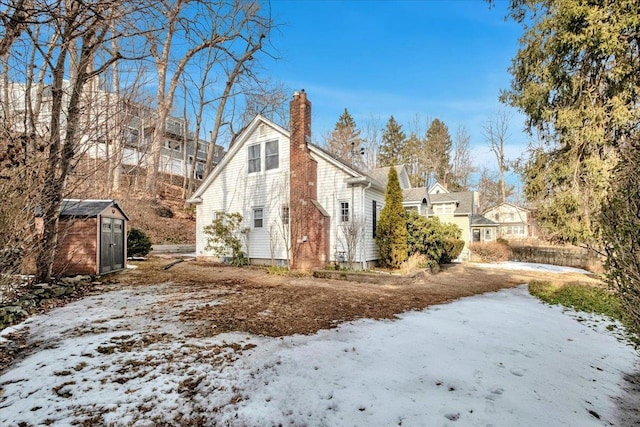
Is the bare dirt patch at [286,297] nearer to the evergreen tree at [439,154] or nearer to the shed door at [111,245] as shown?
the shed door at [111,245]

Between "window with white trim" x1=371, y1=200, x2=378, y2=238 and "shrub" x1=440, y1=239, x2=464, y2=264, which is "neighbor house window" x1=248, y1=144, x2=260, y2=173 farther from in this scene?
"shrub" x1=440, y1=239, x2=464, y2=264

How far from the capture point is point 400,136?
151ft

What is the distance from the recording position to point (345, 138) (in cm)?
3909

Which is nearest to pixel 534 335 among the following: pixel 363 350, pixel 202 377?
pixel 363 350

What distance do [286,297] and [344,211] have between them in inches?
238

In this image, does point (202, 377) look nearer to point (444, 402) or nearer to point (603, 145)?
point (444, 402)

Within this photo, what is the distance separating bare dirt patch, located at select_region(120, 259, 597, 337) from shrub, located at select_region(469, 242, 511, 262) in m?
8.17

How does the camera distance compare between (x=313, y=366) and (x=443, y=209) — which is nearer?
(x=313, y=366)

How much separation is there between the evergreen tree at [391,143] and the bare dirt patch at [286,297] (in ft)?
114

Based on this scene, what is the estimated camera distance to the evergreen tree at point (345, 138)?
34.9m

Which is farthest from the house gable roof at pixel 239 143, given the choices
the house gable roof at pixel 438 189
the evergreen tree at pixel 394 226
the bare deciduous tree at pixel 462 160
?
the bare deciduous tree at pixel 462 160

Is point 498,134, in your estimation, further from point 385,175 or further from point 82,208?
point 82,208

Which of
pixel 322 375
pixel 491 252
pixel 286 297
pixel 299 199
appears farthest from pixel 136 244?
pixel 491 252

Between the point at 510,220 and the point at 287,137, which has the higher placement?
the point at 287,137
